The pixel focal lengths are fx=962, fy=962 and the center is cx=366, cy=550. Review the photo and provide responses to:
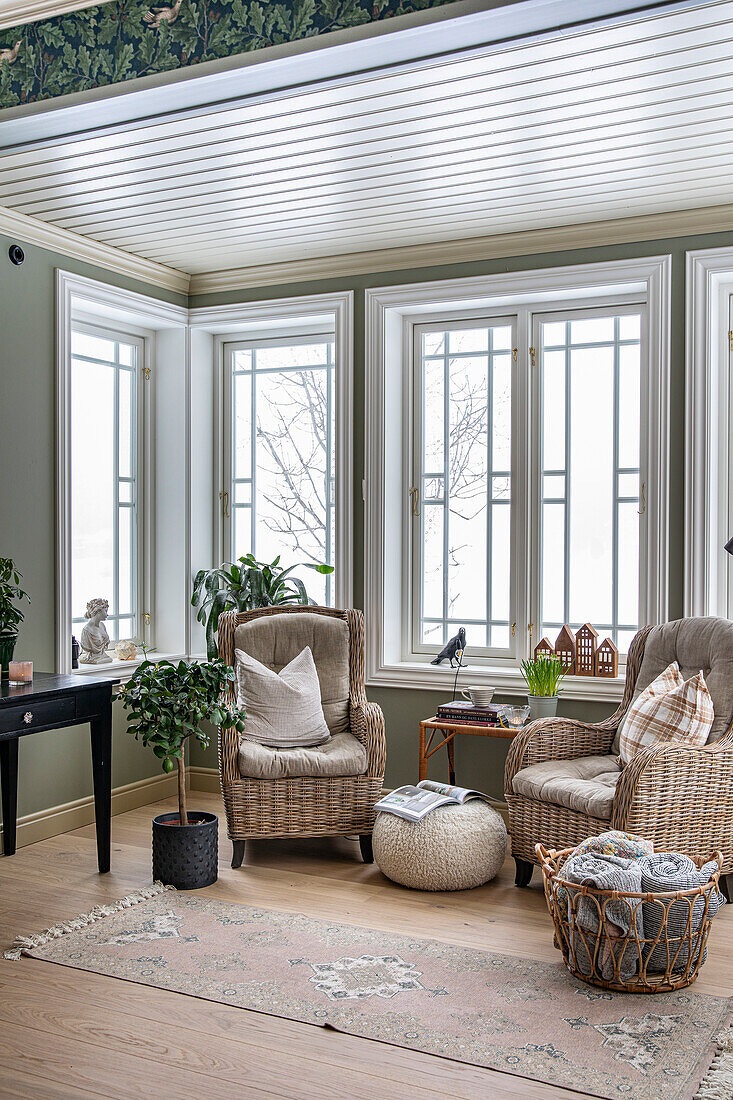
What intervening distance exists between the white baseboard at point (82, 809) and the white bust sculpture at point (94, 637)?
0.65 m

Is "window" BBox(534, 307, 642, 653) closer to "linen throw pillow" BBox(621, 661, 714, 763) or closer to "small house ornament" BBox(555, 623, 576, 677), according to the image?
"small house ornament" BBox(555, 623, 576, 677)

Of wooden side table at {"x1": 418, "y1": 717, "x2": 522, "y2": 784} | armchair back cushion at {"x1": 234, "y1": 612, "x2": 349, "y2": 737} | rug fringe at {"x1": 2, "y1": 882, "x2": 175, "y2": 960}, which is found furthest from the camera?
armchair back cushion at {"x1": 234, "y1": 612, "x2": 349, "y2": 737}

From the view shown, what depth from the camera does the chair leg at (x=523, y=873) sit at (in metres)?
3.63

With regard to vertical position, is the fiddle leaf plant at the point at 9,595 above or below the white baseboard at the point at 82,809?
above

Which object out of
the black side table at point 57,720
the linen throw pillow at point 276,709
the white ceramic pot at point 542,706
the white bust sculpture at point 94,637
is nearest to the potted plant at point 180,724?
the black side table at point 57,720

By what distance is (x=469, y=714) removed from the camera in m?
4.13

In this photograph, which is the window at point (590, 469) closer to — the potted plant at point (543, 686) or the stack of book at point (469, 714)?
the potted plant at point (543, 686)

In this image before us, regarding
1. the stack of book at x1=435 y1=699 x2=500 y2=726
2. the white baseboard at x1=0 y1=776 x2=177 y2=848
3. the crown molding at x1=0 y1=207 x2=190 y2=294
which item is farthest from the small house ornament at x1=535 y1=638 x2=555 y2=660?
the crown molding at x1=0 y1=207 x2=190 y2=294

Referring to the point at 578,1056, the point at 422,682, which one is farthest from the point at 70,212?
the point at 578,1056

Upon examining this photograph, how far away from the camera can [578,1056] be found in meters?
2.35

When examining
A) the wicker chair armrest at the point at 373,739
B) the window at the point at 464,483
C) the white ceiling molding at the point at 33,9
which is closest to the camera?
the white ceiling molding at the point at 33,9

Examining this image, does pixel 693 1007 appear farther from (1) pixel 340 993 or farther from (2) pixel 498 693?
(2) pixel 498 693

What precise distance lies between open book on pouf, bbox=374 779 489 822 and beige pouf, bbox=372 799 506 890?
29 mm

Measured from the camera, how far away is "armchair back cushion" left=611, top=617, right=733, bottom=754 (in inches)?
140
